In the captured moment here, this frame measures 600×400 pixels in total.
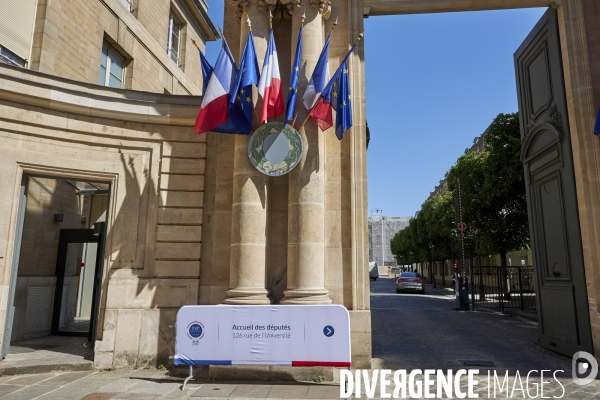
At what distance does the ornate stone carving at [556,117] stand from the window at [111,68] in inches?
490

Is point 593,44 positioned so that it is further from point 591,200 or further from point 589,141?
point 591,200

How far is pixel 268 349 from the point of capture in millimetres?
6828

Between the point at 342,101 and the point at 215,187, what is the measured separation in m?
3.13

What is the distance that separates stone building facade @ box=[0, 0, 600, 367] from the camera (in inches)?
326

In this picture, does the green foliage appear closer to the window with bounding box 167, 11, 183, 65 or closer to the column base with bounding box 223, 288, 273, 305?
the window with bounding box 167, 11, 183, 65

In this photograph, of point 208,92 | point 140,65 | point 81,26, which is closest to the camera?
point 208,92

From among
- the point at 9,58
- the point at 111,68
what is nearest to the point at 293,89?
the point at 9,58

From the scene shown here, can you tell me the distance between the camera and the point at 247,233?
8.23m

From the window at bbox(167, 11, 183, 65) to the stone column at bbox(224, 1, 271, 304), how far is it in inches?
467

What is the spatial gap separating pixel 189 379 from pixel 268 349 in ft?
5.00

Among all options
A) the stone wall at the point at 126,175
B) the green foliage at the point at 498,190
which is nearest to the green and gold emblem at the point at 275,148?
the stone wall at the point at 126,175

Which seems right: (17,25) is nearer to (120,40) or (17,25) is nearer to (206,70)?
(120,40)

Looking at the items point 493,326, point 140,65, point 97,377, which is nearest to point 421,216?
point 493,326

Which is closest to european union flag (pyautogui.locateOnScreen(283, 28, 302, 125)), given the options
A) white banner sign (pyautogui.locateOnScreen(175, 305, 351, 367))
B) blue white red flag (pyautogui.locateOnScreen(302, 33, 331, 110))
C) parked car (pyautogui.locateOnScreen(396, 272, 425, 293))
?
blue white red flag (pyautogui.locateOnScreen(302, 33, 331, 110))
